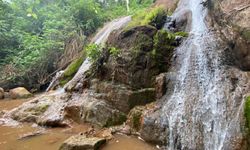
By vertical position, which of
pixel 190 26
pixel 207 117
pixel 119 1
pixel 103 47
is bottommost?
pixel 207 117

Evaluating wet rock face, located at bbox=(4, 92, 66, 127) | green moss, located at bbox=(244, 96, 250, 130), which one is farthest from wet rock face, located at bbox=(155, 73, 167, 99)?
wet rock face, located at bbox=(4, 92, 66, 127)

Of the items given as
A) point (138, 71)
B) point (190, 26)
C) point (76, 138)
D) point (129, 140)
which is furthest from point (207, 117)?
point (190, 26)

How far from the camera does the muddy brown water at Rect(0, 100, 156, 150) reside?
223 inches

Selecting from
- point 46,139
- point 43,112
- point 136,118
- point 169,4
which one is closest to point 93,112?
point 136,118

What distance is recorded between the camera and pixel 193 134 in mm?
5430

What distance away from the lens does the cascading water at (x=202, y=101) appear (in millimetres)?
5246

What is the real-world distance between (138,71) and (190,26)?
254 centimetres

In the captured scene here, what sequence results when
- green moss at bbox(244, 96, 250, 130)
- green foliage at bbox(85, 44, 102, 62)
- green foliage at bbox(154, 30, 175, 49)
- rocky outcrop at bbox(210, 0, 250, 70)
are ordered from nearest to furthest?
green moss at bbox(244, 96, 250, 130)
rocky outcrop at bbox(210, 0, 250, 70)
green foliage at bbox(154, 30, 175, 49)
green foliage at bbox(85, 44, 102, 62)

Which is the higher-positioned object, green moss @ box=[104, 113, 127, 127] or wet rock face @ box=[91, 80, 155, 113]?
wet rock face @ box=[91, 80, 155, 113]

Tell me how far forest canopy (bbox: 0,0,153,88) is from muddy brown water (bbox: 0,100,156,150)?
4930mm

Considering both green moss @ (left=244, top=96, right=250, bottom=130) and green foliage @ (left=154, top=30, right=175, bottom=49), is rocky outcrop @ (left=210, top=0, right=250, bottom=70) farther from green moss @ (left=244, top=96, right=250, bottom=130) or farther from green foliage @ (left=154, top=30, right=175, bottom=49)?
green moss @ (left=244, top=96, right=250, bottom=130)

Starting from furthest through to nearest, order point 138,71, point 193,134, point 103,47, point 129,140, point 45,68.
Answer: point 45,68
point 103,47
point 138,71
point 129,140
point 193,134

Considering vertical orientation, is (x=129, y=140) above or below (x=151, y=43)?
below

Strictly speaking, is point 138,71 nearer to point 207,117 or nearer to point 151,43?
point 151,43
